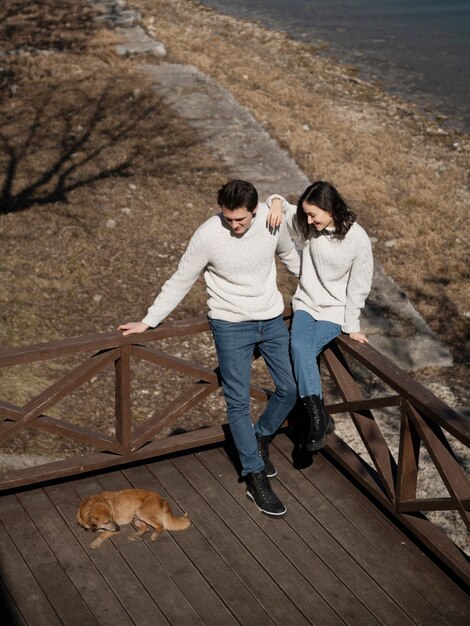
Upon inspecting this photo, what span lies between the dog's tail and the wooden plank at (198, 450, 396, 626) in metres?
0.39

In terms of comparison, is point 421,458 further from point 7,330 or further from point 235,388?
point 7,330

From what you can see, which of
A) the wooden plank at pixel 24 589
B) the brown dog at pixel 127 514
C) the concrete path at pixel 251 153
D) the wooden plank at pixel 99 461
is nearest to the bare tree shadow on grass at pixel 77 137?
the concrete path at pixel 251 153

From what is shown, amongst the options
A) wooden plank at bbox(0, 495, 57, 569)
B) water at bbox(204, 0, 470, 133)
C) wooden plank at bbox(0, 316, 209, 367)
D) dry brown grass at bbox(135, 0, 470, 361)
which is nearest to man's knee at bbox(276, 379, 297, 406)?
wooden plank at bbox(0, 316, 209, 367)

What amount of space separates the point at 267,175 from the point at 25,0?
9620 mm

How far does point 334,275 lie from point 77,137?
27.5 feet

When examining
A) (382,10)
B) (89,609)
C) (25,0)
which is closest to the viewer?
(89,609)

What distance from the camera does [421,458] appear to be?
8.05m

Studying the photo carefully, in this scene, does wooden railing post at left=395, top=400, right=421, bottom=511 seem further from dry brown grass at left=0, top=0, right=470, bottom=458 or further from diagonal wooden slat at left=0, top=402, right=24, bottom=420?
dry brown grass at left=0, top=0, right=470, bottom=458

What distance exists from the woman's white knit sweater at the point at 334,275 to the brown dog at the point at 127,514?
135 cm

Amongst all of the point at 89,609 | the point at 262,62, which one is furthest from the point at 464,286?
the point at 262,62

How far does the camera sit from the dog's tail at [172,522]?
17.6 ft

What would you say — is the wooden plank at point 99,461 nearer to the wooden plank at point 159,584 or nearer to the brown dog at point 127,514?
the brown dog at point 127,514

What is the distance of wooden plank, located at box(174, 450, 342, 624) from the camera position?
493 centimetres

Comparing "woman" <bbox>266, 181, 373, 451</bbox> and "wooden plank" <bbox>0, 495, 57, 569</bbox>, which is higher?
"woman" <bbox>266, 181, 373, 451</bbox>
